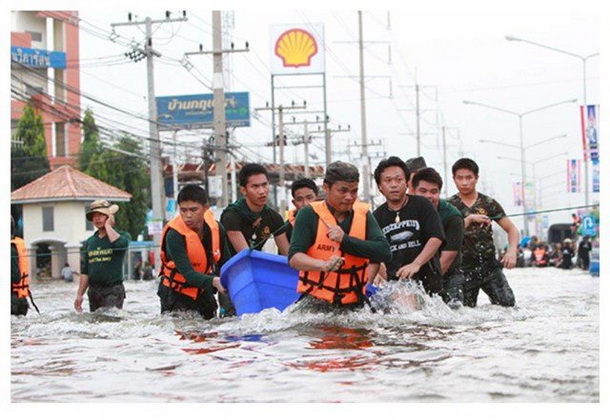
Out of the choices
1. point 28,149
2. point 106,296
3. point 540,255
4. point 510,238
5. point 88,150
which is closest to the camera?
point 510,238

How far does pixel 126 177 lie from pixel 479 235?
183 ft

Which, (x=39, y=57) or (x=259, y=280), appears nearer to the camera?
(x=259, y=280)

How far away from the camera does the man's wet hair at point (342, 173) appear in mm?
8062

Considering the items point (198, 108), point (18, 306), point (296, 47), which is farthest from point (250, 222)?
point (198, 108)

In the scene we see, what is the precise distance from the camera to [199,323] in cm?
980

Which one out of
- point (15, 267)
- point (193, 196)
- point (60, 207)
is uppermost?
point (60, 207)

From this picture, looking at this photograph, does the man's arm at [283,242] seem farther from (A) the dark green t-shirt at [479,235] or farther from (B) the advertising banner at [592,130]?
(B) the advertising banner at [592,130]

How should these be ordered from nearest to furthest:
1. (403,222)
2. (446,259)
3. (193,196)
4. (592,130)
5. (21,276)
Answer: (403,222), (193,196), (446,259), (21,276), (592,130)

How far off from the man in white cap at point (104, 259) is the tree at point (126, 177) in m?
51.0

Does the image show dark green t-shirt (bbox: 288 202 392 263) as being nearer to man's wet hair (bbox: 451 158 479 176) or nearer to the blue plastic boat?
the blue plastic boat

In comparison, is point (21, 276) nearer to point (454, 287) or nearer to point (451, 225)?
point (454, 287)

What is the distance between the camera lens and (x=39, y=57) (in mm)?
62406
